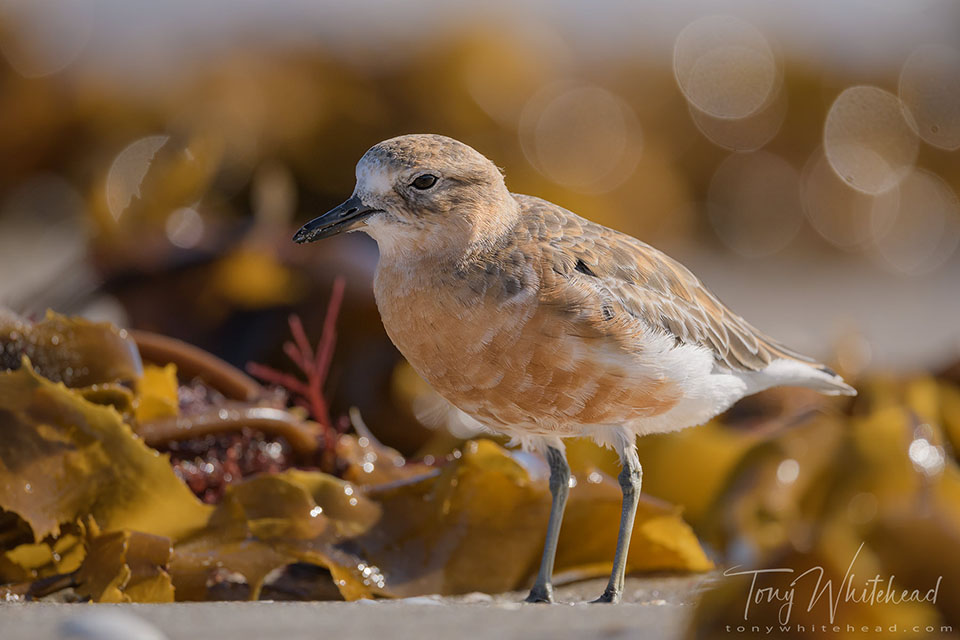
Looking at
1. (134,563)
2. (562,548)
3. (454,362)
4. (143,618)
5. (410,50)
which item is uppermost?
(410,50)

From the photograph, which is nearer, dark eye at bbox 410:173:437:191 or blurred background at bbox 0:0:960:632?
dark eye at bbox 410:173:437:191

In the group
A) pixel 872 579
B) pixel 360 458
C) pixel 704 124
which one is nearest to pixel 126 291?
pixel 360 458

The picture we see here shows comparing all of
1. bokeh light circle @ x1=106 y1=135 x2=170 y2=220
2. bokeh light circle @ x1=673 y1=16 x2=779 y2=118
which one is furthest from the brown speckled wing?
bokeh light circle @ x1=673 y1=16 x2=779 y2=118

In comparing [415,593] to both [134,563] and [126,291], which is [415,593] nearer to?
[134,563]

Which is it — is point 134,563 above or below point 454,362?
below

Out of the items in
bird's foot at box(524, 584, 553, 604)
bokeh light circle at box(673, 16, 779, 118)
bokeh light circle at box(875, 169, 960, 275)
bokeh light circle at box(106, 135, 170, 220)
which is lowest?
bokeh light circle at box(875, 169, 960, 275)

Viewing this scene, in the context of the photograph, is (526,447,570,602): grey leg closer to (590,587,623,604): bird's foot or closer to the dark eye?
(590,587,623,604): bird's foot

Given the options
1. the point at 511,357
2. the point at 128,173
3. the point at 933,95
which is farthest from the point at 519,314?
the point at 933,95
